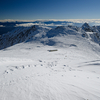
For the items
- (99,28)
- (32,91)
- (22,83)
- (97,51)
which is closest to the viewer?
(32,91)

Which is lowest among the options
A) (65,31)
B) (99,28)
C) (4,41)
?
(4,41)

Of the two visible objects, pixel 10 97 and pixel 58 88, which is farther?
pixel 58 88

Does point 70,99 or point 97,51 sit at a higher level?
point 70,99

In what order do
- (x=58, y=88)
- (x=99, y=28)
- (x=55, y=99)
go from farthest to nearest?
1. (x=99, y=28)
2. (x=58, y=88)
3. (x=55, y=99)

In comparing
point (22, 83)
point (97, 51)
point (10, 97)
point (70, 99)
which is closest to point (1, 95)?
point (10, 97)

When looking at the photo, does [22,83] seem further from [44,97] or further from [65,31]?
[65,31]

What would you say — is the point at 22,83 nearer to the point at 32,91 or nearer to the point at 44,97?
the point at 32,91

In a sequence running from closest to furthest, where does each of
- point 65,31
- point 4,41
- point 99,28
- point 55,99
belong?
point 55,99 < point 65,31 < point 4,41 < point 99,28

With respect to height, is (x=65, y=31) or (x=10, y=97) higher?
(x=65, y=31)

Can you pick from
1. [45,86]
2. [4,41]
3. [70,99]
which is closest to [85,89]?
[70,99]
